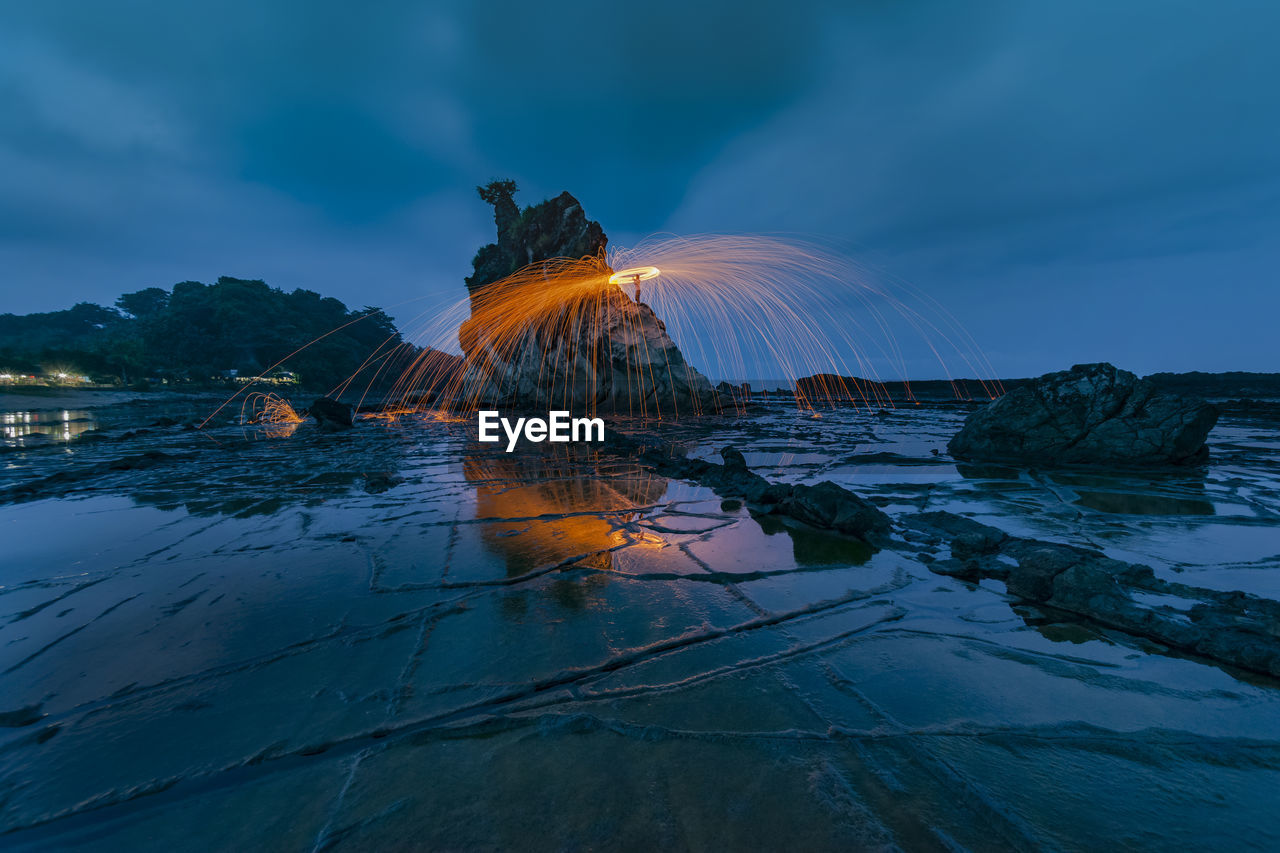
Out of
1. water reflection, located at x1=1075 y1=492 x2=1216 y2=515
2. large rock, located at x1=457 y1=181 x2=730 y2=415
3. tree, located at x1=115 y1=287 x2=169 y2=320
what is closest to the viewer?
water reflection, located at x1=1075 y1=492 x2=1216 y2=515

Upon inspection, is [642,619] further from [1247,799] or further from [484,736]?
[1247,799]

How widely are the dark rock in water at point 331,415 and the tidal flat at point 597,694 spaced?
1142cm

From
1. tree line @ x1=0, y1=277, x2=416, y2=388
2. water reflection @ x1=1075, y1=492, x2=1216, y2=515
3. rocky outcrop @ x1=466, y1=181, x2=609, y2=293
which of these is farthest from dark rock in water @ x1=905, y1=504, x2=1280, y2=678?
tree line @ x1=0, y1=277, x2=416, y2=388

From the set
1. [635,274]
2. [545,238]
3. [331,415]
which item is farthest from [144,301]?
[635,274]

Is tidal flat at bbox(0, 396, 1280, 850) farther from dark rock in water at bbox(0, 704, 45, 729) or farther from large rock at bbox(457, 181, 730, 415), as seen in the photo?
large rock at bbox(457, 181, 730, 415)

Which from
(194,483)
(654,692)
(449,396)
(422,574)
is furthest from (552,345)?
(654,692)

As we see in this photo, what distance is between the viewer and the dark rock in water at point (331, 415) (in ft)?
50.6

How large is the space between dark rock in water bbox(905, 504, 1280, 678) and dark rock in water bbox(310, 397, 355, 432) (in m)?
17.4

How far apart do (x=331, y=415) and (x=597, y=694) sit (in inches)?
676

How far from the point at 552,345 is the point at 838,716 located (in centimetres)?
2512

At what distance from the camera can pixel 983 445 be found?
371 inches

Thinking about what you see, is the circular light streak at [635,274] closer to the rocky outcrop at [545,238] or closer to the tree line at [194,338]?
the rocky outcrop at [545,238]

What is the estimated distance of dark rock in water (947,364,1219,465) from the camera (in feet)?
26.7

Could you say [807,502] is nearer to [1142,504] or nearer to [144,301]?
[1142,504]
